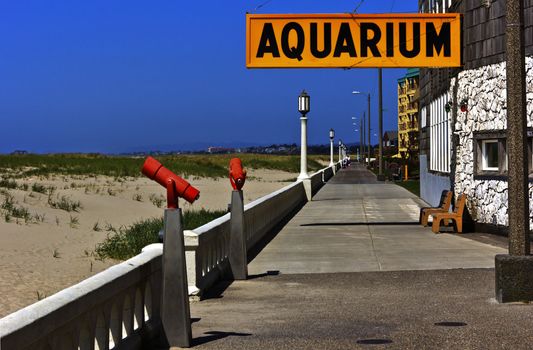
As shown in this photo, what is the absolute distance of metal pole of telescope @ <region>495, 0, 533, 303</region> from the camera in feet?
29.8

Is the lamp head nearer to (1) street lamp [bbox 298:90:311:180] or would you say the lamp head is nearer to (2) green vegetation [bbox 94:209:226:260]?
(1) street lamp [bbox 298:90:311:180]

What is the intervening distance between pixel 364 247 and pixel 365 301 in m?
6.13

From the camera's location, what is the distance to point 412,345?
7.33 meters

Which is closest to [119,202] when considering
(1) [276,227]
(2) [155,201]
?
(2) [155,201]

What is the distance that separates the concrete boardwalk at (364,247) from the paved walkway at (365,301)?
2 cm

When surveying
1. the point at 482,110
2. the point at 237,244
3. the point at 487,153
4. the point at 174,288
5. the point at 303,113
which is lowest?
the point at 237,244

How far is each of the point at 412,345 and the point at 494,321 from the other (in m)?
1.35

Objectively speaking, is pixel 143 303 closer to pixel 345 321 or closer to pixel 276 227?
pixel 345 321

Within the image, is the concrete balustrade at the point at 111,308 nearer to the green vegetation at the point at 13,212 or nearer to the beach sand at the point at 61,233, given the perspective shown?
the beach sand at the point at 61,233

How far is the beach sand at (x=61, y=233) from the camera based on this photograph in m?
15.0

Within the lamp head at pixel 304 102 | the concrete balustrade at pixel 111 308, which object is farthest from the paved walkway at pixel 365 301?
the lamp head at pixel 304 102

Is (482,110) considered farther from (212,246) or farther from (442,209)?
(212,246)

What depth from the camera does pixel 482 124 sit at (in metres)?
17.3

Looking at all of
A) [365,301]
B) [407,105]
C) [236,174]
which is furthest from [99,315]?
[407,105]
